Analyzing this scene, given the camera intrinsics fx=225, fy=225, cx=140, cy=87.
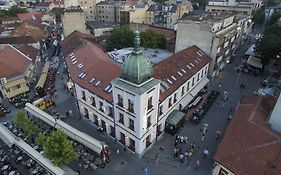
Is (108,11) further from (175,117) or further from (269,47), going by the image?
(175,117)

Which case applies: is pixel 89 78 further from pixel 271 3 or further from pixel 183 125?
pixel 271 3

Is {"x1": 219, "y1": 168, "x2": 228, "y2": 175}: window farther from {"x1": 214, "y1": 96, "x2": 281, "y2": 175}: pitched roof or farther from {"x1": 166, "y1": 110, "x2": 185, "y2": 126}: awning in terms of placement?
{"x1": 166, "y1": 110, "x2": 185, "y2": 126}: awning

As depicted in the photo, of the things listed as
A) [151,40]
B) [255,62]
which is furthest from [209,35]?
[255,62]

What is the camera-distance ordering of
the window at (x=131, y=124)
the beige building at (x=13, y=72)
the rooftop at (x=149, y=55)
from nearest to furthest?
the window at (x=131, y=124) → the beige building at (x=13, y=72) → the rooftop at (x=149, y=55)

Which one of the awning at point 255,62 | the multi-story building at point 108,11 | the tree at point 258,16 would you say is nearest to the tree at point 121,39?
the awning at point 255,62

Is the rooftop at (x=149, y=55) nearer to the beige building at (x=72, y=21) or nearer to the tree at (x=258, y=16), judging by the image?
the beige building at (x=72, y=21)
